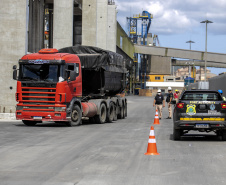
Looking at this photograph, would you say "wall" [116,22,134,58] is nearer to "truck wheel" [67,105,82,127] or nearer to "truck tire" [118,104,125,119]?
"truck tire" [118,104,125,119]

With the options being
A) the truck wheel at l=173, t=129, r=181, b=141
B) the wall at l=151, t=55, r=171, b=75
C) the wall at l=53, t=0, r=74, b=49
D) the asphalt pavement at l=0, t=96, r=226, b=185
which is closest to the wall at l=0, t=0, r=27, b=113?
the wall at l=53, t=0, r=74, b=49

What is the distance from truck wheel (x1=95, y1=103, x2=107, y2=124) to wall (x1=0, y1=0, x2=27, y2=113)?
919cm

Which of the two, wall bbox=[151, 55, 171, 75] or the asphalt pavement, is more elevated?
wall bbox=[151, 55, 171, 75]

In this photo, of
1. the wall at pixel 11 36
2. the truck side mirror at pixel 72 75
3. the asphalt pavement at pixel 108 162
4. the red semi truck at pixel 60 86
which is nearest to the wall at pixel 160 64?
the wall at pixel 11 36

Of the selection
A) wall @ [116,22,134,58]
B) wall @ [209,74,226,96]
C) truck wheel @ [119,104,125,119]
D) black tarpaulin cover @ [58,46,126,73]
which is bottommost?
truck wheel @ [119,104,125,119]

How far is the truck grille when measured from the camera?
2131 cm

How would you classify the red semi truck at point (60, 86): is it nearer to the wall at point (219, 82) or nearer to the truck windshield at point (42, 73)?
the truck windshield at point (42, 73)

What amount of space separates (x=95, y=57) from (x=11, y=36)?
32.2 ft

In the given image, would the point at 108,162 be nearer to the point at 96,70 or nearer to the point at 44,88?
the point at 44,88

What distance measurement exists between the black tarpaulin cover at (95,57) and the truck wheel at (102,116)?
6.74 ft

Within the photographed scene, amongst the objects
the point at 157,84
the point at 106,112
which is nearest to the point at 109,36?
the point at 106,112

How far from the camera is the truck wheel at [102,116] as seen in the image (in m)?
25.1

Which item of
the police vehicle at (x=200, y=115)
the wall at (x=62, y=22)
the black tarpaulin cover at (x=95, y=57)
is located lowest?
the police vehicle at (x=200, y=115)

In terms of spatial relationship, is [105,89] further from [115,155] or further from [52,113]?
[115,155]
